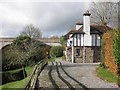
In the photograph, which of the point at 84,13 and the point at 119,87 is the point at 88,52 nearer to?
the point at 84,13

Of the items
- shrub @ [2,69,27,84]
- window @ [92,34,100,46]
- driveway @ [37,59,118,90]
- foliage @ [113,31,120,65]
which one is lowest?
shrub @ [2,69,27,84]

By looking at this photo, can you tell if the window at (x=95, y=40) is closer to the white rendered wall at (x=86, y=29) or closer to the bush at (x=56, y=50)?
the white rendered wall at (x=86, y=29)

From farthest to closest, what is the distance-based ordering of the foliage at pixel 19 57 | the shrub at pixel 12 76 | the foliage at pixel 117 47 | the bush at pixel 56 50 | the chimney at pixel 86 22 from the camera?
the bush at pixel 56 50 < the chimney at pixel 86 22 < the foliage at pixel 19 57 < the shrub at pixel 12 76 < the foliage at pixel 117 47

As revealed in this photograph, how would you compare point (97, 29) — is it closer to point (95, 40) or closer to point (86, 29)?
point (95, 40)

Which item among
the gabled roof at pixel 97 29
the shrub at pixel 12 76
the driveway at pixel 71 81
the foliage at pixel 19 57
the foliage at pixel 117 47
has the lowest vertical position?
the shrub at pixel 12 76

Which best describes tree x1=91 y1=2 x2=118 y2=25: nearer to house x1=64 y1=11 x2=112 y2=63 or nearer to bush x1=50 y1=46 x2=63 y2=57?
Result: house x1=64 y1=11 x2=112 y2=63

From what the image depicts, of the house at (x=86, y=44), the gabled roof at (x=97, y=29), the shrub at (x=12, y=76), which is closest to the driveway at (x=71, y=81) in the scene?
the shrub at (x=12, y=76)

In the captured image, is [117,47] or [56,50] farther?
[56,50]

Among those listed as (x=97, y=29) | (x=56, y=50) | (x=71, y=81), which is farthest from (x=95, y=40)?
(x=71, y=81)

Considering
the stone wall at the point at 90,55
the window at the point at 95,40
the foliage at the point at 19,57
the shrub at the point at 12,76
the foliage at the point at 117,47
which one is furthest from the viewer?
the window at the point at 95,40

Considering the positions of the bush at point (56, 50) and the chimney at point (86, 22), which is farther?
the bush at point (56, 50)

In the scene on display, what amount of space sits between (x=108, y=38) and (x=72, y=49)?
2265cm

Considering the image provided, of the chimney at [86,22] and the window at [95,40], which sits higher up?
the chimney at [86,22]

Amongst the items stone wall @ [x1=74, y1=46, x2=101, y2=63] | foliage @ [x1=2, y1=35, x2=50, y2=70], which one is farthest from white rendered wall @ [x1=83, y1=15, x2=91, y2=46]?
foliage @ [x1=2, y1=35, x2=50, y2=70]
